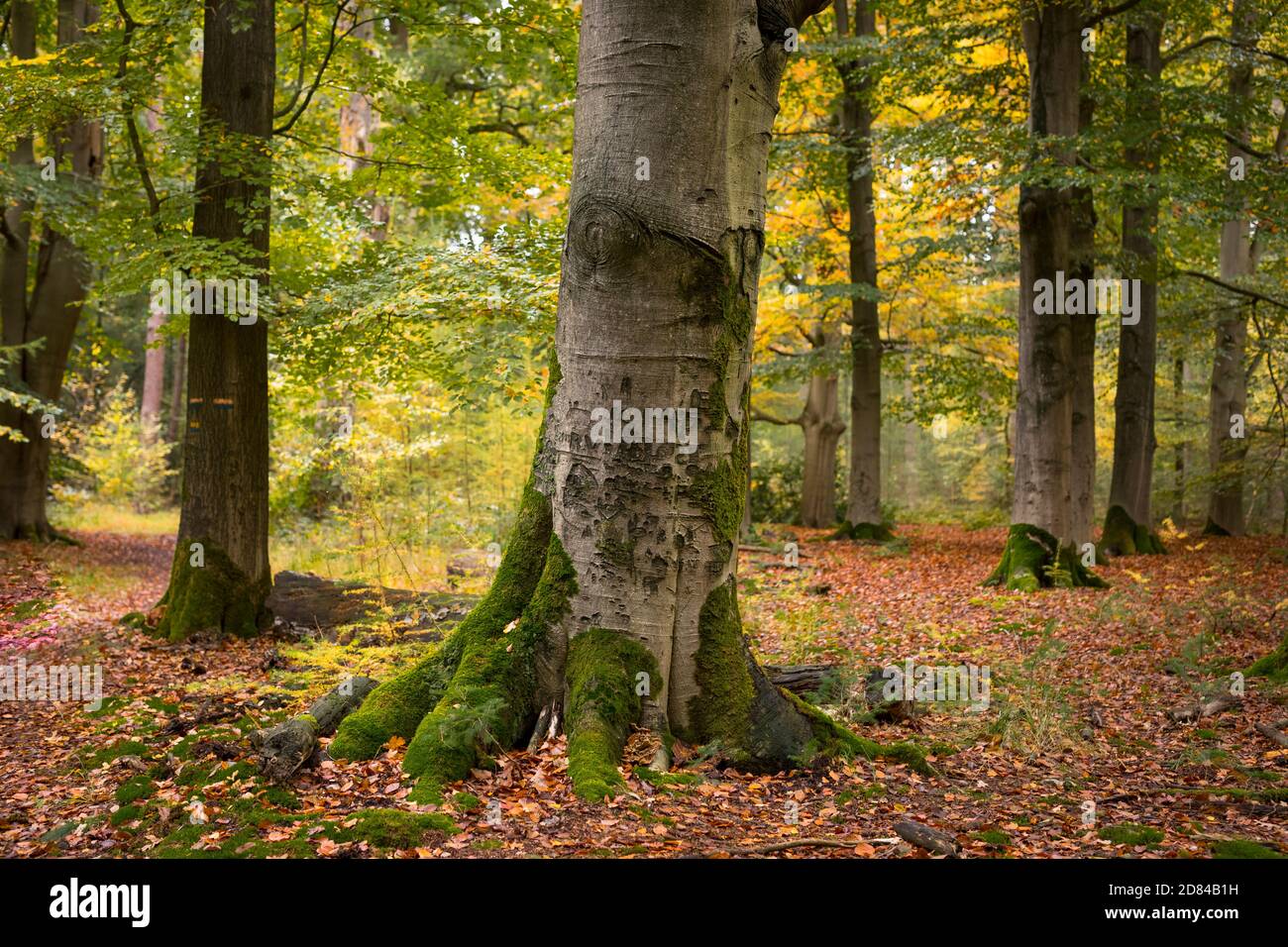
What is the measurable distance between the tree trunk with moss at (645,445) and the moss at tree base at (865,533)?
12.7 metres

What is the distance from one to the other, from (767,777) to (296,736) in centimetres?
240

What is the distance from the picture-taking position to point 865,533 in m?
17.6

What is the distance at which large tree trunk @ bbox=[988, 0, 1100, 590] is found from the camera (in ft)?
38.1

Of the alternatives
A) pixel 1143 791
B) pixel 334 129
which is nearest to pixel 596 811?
pixel 1143 791

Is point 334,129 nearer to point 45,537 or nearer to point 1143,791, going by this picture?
point 45,537

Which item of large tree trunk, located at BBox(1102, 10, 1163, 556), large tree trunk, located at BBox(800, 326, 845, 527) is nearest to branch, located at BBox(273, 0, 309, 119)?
large tree trunk, located at BBox(1102, 10, 1163, 556)

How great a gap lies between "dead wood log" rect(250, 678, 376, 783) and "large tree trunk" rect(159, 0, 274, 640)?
4.17m

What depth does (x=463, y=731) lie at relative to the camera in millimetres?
4656

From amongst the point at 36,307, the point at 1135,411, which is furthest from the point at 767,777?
the point at 36,307

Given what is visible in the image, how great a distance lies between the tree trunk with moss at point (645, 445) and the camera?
4824 millimetres

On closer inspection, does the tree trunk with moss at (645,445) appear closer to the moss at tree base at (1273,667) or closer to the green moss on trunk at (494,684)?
the green moss on trunk at (494,684)

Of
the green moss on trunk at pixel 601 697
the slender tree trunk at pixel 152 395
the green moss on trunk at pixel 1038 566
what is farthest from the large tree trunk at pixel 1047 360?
the slender tree trunk at pixel 152 395

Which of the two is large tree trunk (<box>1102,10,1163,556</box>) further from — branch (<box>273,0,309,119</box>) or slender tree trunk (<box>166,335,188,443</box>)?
slender tree trunk (<box>166,335,188,443</box>)
